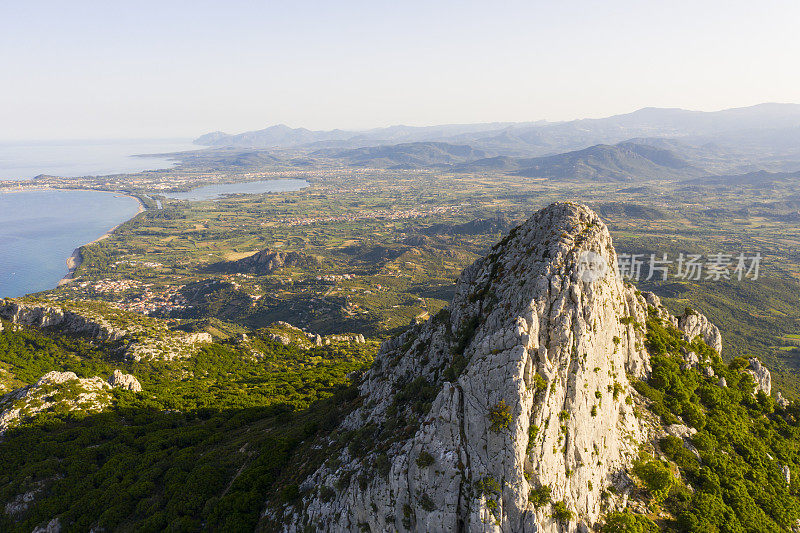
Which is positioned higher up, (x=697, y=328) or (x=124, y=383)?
(x=697, y=328)

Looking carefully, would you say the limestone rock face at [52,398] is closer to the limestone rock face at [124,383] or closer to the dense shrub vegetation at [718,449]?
the limestone rock face at [124,383]

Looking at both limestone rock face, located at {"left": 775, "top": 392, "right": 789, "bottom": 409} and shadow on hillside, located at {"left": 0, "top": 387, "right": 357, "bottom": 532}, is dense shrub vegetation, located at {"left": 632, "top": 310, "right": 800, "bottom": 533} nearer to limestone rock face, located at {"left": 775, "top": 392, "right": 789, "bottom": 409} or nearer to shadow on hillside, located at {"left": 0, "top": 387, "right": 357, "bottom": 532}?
limestone rock face, located at {"left": 775, "top": 392, "right": 789, "bottom": 409}

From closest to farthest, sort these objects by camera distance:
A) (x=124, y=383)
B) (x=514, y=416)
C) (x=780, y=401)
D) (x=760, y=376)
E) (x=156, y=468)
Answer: (x=514, y=416) < (x=156, y=468) < (x=780, y=401) < (x=760, y=376) < (x=124, y=383)

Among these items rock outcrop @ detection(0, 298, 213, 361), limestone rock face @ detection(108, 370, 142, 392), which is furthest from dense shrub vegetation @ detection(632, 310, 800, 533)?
rock outcrop @ detection(0, 298, 213, 361)

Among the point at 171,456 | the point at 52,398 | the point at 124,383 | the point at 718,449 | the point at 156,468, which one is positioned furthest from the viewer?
the point at 124,383

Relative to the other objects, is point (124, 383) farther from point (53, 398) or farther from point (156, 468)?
point (156, 468)

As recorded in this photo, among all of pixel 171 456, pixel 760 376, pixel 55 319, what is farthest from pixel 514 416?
pixel 55 319
